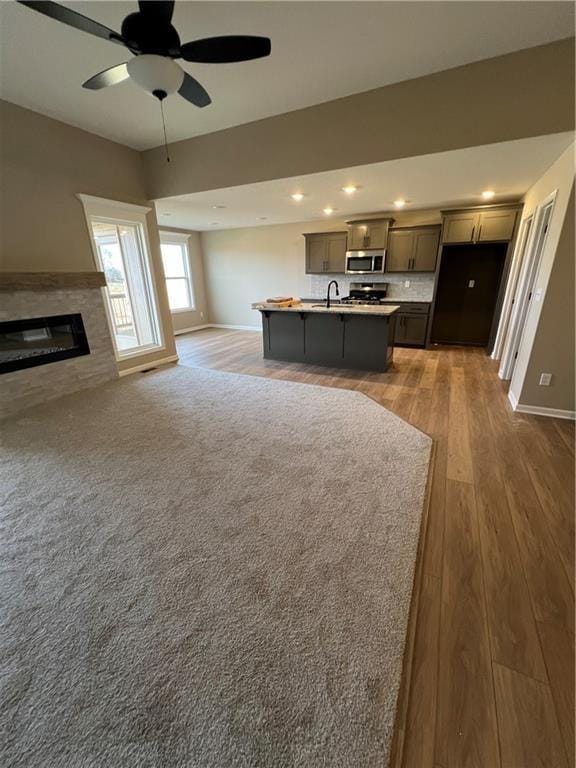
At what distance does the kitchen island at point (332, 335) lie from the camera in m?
4.46

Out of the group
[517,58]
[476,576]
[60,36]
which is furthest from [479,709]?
[60,36]

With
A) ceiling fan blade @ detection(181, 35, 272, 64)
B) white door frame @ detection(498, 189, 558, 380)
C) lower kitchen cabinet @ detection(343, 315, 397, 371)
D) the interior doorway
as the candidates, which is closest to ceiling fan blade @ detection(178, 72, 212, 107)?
ceiling fan blade @ detection(181, 35, 272, 64)

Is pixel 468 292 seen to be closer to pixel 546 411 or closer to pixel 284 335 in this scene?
pixel 546 411

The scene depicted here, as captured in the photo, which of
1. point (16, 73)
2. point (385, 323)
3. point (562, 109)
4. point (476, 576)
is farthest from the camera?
point (385, 323)

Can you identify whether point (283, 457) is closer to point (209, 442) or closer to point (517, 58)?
point (209, 442)

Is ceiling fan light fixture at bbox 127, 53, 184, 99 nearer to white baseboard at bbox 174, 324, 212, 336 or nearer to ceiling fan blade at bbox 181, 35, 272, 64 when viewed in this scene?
ceiling fan blade at bbox 181, 35, 272, 64

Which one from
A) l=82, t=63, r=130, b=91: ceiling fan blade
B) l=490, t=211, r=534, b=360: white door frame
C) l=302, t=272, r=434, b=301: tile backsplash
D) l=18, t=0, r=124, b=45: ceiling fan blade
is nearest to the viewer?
l=18, t=0, r=124, b=45: ceiling fan blade

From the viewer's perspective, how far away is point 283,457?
2506 millimetres

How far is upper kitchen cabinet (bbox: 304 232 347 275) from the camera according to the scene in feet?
20.5

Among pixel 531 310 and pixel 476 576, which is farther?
pixel 531 310

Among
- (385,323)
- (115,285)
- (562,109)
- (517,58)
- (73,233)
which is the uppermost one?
(517,58)

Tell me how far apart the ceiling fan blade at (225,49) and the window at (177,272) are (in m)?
5.91

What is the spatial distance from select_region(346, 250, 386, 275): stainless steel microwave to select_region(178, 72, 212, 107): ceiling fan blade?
4.35 meters

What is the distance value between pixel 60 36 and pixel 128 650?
3.91m
